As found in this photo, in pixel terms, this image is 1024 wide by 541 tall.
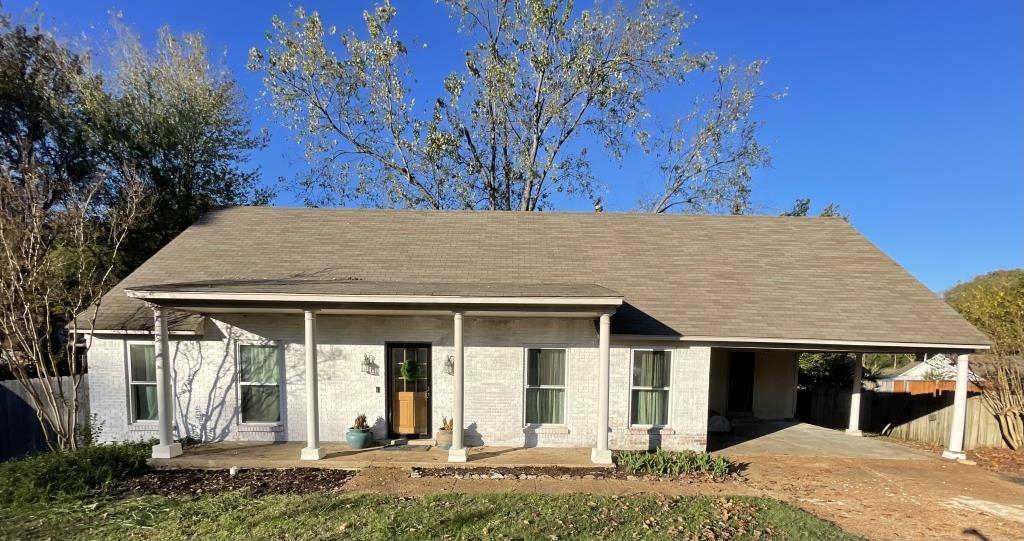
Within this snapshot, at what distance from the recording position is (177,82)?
1622cm

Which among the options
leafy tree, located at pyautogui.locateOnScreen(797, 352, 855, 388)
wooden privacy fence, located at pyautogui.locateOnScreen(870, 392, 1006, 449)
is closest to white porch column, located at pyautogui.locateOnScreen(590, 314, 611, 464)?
wooden privacy fence, located at pyautogui.locateOnScreen(870, 392, 1006, 449)

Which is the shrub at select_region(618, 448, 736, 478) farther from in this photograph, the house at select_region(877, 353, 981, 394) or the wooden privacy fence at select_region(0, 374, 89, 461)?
the wooden privacy fence at select_region(0, 374, 89, 461)

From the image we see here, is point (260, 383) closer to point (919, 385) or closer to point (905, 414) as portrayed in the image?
point (905, 414)

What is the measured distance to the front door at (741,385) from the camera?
1265 cm

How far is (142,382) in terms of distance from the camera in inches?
364

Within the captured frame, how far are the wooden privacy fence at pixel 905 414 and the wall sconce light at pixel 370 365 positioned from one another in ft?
43.4

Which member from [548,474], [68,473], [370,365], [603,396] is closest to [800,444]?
[603,396]

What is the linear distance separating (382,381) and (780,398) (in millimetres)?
10934

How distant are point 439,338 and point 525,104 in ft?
48.0

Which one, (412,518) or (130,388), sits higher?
(130,388)

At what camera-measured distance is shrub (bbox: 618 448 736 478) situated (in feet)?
25.7

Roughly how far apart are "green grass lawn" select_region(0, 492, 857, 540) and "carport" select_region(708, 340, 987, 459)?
12.0 ft

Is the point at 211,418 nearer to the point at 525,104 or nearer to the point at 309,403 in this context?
the point at 309,403

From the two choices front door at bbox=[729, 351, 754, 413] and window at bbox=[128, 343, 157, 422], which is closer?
window at bbox=[128, 343, 157, 422]
